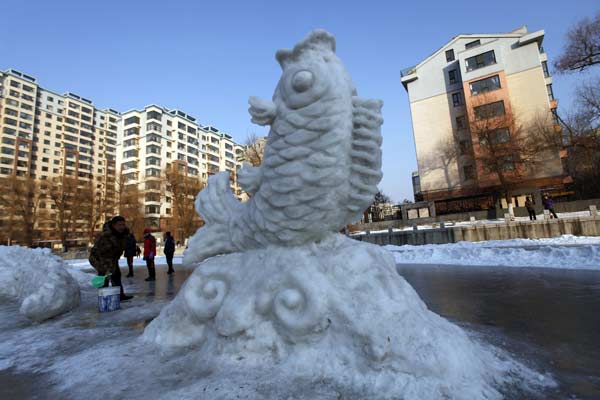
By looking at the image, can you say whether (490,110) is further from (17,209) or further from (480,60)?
(17,209)

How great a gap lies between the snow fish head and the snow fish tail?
106 centimetres

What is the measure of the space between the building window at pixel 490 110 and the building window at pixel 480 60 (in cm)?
372

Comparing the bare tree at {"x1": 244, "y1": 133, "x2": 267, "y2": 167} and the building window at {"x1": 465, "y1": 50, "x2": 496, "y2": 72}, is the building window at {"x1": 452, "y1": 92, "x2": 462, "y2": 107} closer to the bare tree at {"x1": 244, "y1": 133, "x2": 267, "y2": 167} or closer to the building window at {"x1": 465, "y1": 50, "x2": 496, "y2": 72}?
the building window at {"x1": 465, "y1": 50, "x2": 496, "y2": 72}

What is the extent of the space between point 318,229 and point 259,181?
26.6 inches

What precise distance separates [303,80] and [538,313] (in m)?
3.60

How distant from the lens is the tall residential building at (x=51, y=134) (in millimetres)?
43662

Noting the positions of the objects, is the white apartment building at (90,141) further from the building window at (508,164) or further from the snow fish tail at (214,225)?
the snow fish tail at (214,225)

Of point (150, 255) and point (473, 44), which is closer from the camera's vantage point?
point (150, 255)

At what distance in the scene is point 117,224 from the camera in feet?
15.5

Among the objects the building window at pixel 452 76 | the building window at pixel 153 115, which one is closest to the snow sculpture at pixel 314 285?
the building window at pixel 452 76

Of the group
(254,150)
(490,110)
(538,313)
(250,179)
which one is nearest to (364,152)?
(250,179)

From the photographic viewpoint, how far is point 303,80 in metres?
2.23

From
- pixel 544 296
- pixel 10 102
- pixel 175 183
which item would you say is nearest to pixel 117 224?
pixel 544 296

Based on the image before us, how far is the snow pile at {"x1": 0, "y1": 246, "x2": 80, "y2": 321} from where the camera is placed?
3.83 metres
